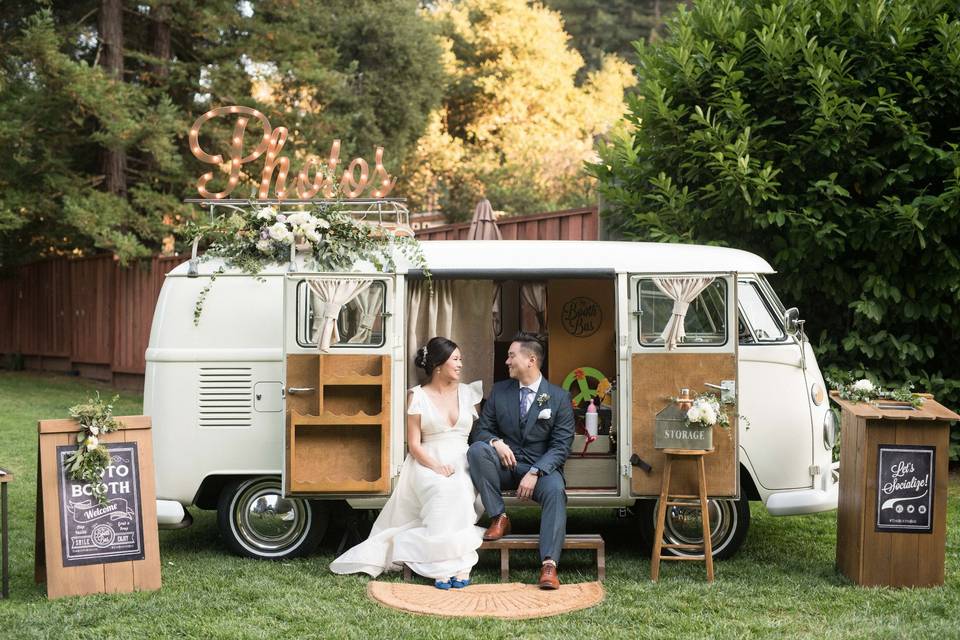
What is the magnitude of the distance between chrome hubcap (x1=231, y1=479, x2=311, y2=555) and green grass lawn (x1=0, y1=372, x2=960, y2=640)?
0.61 feet

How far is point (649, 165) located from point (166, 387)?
17.3 ft

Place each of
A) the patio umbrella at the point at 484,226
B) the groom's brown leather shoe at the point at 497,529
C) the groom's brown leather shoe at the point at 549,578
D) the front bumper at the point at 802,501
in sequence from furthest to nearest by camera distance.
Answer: the patio umbrella at the point at 484,226, the front bumper at the point at 802,501, the groom's brown leather shoe at the point at 497,529, the groom's brown leather shoe at the point at 549,578

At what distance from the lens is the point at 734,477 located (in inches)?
256

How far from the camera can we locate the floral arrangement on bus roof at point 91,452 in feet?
19.8

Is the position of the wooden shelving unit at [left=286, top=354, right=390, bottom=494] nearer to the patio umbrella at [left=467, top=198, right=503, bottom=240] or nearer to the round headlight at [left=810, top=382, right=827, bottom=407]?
the patio umbrella at [left=467, top=198, right=503, bottom=240]

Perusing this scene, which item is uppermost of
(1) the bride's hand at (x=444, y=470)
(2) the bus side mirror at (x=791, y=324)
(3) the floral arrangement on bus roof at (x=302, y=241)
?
(3) the floral arrangement on bus roof at (x=302, y=241)

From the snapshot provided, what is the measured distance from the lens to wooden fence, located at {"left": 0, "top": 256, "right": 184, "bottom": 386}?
16625 mm

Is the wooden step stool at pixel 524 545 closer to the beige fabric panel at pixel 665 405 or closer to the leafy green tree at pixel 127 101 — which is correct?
the beige fabric panel at pixel 665 405

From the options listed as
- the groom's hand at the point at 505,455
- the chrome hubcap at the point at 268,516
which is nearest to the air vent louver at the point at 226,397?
the chrome hubcap at the point at 268,516

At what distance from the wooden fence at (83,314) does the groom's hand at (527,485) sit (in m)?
10.5

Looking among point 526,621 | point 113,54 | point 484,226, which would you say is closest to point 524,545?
point 526,621

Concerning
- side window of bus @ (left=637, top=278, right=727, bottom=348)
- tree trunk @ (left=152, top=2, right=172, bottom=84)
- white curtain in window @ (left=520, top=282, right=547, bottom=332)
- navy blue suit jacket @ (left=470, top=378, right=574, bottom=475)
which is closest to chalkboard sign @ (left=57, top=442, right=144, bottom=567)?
navy blue suit jacket @ (left=470, top=378, right=574, bottom=475)

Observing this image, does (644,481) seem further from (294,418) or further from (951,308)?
(951,308)

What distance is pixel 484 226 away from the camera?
8930 mm
